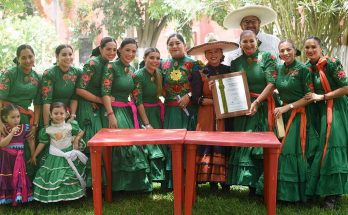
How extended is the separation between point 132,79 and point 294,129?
202 centimetres

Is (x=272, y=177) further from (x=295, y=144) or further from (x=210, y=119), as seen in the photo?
(x=210, y=119)

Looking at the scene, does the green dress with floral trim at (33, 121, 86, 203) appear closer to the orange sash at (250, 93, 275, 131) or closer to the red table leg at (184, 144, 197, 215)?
the red table leg at (184, 144, 197, 215)

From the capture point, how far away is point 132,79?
16.9 feet

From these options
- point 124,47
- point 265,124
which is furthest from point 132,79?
point 265,124

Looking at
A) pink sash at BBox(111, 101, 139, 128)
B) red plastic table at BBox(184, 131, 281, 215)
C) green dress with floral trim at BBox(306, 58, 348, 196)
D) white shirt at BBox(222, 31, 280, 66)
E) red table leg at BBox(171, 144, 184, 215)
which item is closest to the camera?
red plastic table at BBox(184, 131, 281, 215)

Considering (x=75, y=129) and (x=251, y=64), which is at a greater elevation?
(x=251, y=64)

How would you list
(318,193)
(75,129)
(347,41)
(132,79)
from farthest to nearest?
(347,41)
(132,79)
(75,129)
(318,193)

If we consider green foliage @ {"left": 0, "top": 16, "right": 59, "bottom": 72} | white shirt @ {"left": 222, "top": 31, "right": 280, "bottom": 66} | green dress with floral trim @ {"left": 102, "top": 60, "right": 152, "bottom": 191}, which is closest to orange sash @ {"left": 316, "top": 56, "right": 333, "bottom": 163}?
white shirt @ {"left": 222, "top": 31, "right": 280, "bottom": 66}

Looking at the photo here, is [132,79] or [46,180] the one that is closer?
[46,180]

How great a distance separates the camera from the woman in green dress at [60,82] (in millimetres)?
4812

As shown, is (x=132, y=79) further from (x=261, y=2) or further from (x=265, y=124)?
(x=261, y=2)

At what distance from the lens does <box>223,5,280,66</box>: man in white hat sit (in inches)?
219

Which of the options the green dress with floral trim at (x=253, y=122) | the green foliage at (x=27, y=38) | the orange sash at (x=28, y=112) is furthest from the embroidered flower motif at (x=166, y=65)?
the green foliage at (x=27, y=38)

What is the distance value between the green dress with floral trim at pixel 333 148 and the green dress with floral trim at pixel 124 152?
1936mm
